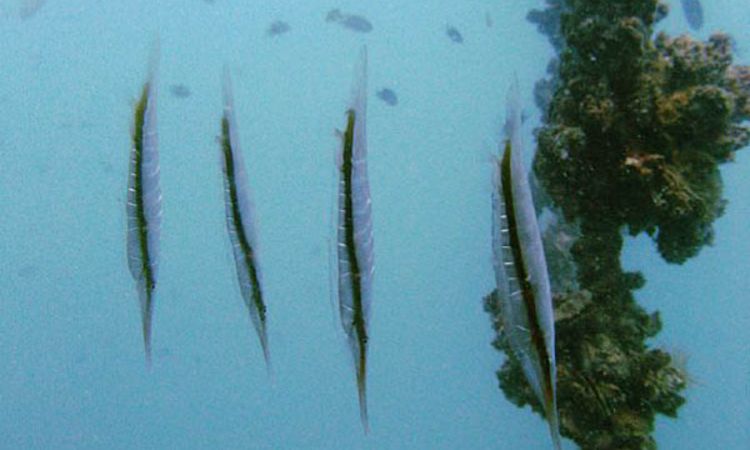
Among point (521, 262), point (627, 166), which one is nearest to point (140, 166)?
point (521, 262)

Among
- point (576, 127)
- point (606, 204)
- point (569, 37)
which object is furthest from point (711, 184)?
point (569, 37)

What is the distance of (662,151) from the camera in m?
5.53

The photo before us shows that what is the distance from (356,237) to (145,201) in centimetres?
114

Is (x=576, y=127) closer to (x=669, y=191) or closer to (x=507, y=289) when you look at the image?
(x=669, y=191)

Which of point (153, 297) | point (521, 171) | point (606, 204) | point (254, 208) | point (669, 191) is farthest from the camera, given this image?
point (606, 204)

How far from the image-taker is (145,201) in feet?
9.55

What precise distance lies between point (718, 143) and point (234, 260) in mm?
4570

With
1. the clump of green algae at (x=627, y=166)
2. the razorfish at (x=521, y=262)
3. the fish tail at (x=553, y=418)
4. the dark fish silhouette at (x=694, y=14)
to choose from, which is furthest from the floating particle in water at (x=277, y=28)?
the fish tail at (x=553, y=418)

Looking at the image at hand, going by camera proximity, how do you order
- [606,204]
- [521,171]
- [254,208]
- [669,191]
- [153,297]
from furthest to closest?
[606,204]
[669,191]
[153,297]
[254,208]
[521,171]

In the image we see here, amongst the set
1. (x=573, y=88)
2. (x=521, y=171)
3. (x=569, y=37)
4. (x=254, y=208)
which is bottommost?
(x=521, y=171)

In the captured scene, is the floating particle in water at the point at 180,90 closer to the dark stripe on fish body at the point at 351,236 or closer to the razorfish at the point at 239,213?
the razorfish at the point at 239,213

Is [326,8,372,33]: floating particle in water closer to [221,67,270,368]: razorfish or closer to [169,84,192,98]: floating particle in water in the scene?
[169,84,192,98]: floating particle in water

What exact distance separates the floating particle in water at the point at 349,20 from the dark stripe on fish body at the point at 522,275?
524 inches

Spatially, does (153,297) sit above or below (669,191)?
below
